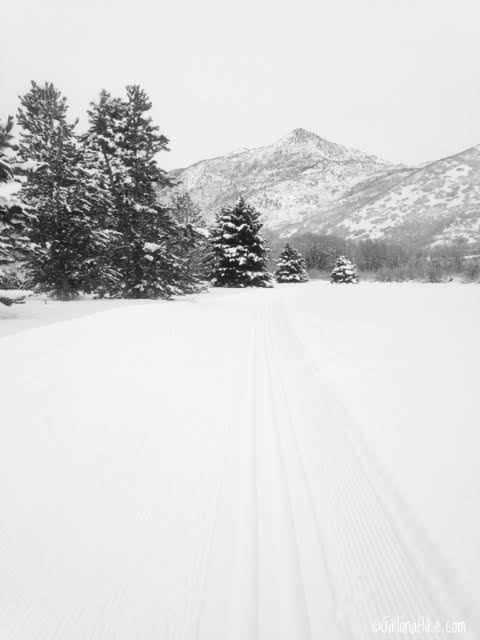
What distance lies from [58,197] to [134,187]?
12.3 feet

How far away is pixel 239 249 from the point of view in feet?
84.6

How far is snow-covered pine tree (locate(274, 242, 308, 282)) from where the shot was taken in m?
37.8

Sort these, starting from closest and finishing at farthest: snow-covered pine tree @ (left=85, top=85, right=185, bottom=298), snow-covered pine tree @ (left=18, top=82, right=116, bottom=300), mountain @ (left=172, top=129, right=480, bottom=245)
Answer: snow-covered pine tree @ (left=18, top=82, right=116, bottom=300)
snow-covered pine tree @ (left=85, top=85, right=185, bottom=298)
mountain @ (left=172, top=129, right=480, bottom=245)

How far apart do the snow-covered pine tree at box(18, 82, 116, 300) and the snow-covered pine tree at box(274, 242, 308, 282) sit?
2711 centimetres

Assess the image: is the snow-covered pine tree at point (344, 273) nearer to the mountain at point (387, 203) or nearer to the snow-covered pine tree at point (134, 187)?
the mountain at point (387, 203)

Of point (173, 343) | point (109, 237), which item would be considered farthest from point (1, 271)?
point (109, 237)

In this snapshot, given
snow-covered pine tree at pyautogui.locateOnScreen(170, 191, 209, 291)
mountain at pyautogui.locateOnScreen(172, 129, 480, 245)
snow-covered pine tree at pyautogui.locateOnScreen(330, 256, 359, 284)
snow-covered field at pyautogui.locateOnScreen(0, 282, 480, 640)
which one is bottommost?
snow-covered field at pyautogui.locateOnScreen(0, 282, 480, 640)

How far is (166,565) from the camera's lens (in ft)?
4.77

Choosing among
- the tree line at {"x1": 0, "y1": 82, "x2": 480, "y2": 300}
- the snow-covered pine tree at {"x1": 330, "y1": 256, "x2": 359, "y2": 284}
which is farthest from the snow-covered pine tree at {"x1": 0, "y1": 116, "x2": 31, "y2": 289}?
the snow-covered pine tree at {"x1": 330, "y1": 256, "x2": 359, "y2": 284}

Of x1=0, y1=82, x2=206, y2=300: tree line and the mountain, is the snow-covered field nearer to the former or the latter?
x1=0, y1=82, x2=206, y2=300: tree line

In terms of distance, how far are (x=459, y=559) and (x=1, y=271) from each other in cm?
966

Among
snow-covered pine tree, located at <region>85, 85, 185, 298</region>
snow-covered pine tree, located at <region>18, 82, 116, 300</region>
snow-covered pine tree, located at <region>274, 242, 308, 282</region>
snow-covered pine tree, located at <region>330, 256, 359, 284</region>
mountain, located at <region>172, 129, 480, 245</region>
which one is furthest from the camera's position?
mountain, located at <region>172, 129, 480, 245</region>

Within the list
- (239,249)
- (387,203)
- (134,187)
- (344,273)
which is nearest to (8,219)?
(134,187)

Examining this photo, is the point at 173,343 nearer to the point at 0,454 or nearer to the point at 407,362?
the point at 0,454
